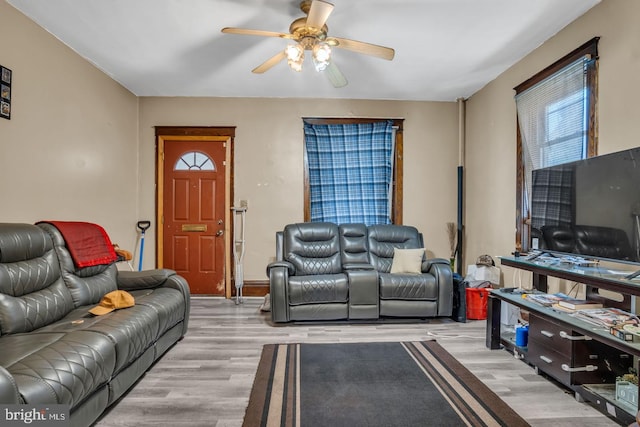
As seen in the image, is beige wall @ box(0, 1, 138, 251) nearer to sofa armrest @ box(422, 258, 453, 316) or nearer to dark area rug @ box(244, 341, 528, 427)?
dark area rug @ box(244, 341, 528, 427)

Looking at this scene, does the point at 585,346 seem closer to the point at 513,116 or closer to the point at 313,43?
the point at 513,116

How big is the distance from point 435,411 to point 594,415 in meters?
Result: 0.90

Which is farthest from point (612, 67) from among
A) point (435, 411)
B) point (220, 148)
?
point (220, 148)

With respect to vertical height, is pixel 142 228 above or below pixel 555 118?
below

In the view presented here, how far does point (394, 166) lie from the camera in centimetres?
499

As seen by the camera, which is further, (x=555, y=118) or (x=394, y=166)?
(x=394, y=166)

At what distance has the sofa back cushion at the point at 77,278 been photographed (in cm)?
256

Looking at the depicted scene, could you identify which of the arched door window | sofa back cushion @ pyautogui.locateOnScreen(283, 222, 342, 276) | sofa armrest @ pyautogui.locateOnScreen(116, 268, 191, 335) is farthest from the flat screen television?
the arched door window

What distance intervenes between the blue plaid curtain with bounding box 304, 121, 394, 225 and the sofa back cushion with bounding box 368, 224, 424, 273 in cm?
54

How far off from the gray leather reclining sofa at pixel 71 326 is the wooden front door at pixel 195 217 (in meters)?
1.74

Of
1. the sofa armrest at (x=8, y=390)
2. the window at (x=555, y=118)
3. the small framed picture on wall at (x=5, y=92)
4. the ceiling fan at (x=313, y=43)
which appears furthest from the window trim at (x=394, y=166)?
the sofa armrest at (x=8, y=390)

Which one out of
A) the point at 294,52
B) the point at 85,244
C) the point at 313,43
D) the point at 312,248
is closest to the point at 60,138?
the point at 85,244

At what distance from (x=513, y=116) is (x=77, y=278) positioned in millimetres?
4383

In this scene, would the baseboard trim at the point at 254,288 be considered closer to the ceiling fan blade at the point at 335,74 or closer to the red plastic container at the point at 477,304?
the red plastic container at the point at 477,304
